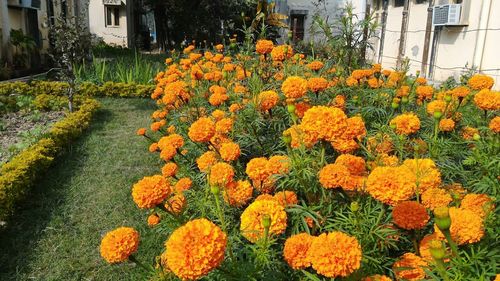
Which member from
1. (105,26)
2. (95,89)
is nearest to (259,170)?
(95,89)

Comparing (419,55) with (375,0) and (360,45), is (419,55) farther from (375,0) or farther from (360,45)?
(360,45)

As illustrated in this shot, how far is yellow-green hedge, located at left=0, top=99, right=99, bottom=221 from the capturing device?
2.95m

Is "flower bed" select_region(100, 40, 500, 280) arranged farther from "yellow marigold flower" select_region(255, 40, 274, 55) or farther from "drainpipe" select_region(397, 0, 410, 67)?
"drainpipe" select_region(397, 0, 410, 67)

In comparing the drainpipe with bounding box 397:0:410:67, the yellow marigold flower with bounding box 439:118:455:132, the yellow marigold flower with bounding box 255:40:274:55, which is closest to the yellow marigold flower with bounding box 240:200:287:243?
the yellow marigold flower with bounding box 439:118:455:132

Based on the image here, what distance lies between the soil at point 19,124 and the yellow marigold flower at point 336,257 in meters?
4.08

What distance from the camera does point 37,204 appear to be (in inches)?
126

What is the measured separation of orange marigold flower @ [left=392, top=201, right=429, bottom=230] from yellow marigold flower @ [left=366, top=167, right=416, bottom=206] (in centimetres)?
3

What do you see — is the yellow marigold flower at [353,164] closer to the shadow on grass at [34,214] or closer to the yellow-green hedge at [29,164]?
the shadow on grass at [34,214]

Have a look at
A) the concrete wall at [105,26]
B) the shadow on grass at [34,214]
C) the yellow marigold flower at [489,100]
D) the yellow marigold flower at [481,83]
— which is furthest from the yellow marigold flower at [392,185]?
the concrete wall at [105,26]

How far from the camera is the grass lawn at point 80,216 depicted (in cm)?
238

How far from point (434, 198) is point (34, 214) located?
9.54 feet

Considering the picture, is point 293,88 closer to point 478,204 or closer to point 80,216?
point 478,204

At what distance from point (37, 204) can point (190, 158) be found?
159 cm

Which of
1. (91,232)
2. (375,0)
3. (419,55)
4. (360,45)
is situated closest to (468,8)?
(419,55)
